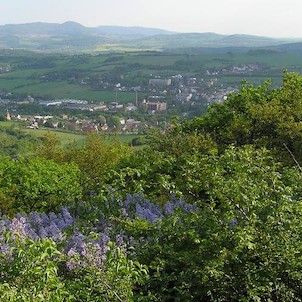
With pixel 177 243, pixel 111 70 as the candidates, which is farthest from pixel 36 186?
pixel 111 70

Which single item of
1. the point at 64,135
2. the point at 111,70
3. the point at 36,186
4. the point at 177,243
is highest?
the point at 177,243

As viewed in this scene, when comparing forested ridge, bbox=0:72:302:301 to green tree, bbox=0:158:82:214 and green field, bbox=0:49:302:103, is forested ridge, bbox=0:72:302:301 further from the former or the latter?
green field, bbox=0:49:302:103

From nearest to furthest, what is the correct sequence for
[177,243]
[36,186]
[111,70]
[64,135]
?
[177,243] → [36,186] → [64,135] → [111,70]

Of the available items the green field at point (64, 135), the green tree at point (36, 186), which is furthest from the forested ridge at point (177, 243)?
the green field at point (64, 135)

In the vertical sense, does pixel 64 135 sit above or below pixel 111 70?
above

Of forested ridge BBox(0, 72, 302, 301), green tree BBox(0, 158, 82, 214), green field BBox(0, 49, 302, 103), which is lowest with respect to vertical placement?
green field BBox(0, 49, 302, 103)

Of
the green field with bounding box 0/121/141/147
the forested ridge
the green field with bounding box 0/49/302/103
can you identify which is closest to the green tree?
the forested ridge

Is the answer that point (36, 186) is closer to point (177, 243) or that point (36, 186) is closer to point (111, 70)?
point (177, 243)

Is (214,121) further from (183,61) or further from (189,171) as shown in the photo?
(183,61)

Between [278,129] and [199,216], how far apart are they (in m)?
9.33

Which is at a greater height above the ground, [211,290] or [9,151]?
[211,290]

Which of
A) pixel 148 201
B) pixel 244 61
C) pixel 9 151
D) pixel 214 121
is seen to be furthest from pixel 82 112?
pixel 148 201

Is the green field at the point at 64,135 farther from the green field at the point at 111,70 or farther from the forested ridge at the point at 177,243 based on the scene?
the forested ridge at the point at 177,243

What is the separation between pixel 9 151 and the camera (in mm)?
43281
